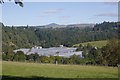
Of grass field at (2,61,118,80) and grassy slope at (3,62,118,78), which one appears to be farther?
grassy slope at (3,62,118,78)

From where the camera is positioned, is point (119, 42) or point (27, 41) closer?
point (119, 42)

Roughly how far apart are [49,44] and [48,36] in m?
4.57

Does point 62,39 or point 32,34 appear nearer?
point 32,34

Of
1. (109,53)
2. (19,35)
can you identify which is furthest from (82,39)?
(109,53)

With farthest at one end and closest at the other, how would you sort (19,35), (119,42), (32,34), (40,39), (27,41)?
(40,39) → (32,34) → (27,41) → (19,35) → (119,42)

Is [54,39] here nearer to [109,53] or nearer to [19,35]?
[19,35]

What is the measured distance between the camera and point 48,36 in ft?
511

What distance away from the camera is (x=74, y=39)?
154000 millimetres

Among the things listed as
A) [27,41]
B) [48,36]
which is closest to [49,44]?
[48,36]

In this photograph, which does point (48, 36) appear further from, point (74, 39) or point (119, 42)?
point (119, 42)

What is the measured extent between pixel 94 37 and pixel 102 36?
666 centimetres

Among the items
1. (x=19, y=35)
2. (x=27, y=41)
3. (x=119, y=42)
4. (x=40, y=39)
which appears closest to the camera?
(x=119, y=42)

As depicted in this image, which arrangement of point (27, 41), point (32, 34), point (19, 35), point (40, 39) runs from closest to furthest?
point (19, 35) < point (27, 41) < point (32, 34) < point (40, 39)

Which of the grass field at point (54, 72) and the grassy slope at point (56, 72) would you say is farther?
the grassy slope at point (56, 72)
